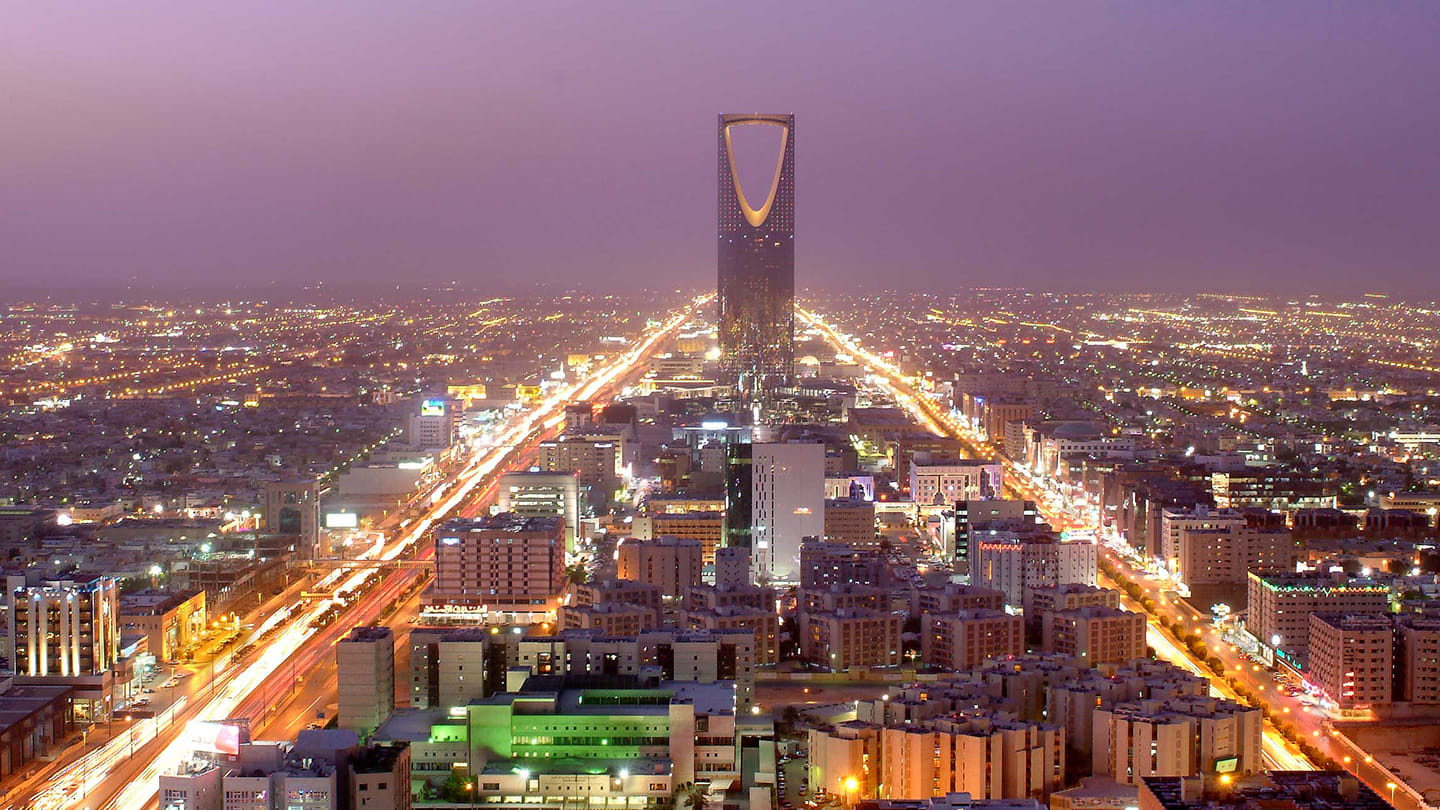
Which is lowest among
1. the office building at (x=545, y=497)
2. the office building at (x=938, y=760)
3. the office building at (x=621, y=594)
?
the office building at (x=938, y=760)

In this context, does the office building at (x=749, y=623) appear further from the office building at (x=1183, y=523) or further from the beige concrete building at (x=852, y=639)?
the office building at (x=1183, y=523)

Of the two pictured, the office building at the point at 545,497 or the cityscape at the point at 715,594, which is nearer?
the cityscape at the point at 715,594

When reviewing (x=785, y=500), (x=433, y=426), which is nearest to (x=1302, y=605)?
(x=785, y=500)

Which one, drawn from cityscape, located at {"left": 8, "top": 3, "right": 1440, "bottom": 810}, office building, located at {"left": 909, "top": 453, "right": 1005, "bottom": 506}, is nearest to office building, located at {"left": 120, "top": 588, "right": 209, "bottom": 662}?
cityscape, located at {"left": 8, "top": 3, "right": 1440, "bottom": 810}

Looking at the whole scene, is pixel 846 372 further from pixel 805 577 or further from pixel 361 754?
pixel 361 754

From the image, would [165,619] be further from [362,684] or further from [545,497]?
[545,497]

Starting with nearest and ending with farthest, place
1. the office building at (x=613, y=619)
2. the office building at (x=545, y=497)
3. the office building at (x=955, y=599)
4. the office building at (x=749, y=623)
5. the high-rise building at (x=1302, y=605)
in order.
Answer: the office building at (x=613, y=619) → the office building at (x=749, y=623) → the high-rise building at (x=1302, y=605) → the office building at (x=955, y=599) → the office building at (x=545, y=497)

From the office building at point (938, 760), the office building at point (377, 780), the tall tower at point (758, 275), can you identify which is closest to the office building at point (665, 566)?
the office building at point (938, 760)
